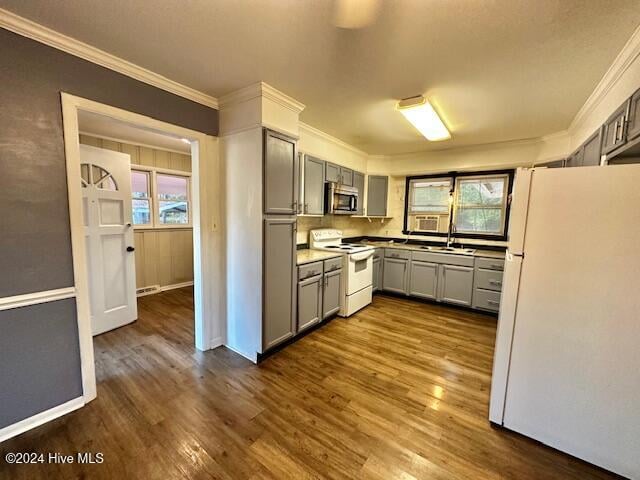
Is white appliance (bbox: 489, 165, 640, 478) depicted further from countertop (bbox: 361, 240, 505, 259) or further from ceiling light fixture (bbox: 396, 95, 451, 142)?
countertop (bbox: 361, 240, 505, 259)

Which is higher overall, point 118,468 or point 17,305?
point 17,305

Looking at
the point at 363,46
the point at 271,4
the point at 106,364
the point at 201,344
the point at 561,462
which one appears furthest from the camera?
the point at 201,344

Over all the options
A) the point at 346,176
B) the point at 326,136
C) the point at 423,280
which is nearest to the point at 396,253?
the point at 423,280

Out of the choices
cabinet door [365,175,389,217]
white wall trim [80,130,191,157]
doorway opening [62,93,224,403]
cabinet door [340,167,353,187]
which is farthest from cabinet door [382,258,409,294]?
white wall trim [80,130,191,157]

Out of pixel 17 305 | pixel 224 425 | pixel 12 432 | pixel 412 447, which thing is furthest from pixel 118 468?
pixel 412 447

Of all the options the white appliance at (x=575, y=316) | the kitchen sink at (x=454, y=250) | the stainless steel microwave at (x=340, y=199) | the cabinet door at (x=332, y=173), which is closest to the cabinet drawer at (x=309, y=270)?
the stainless steel microwave at (x=340, y=199)

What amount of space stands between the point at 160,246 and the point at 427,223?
476 centimetres

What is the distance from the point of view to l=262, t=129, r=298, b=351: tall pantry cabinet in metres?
2.42

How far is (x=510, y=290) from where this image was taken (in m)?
1.74

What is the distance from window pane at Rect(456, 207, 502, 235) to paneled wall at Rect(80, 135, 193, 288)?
16.1 ft

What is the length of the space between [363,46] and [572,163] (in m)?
2.94

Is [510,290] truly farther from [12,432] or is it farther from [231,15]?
[12,432]

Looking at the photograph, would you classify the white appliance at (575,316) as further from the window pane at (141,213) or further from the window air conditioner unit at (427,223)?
the window pane at (141,213)

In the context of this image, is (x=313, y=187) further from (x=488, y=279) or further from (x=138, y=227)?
(x=138, y=227)
